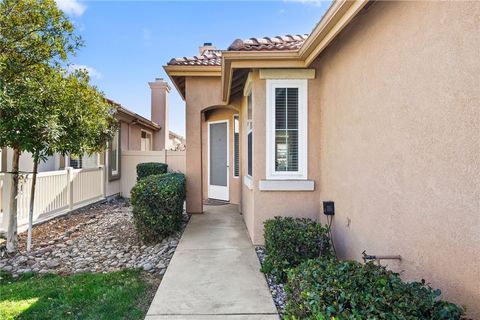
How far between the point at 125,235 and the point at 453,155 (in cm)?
663

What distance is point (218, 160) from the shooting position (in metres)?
10.8

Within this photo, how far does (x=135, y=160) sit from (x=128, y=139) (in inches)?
55.2

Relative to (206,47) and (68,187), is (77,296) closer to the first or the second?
(68,187)

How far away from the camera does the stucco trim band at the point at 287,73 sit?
547 centimetres

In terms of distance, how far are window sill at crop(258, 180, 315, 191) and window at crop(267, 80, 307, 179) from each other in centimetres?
11

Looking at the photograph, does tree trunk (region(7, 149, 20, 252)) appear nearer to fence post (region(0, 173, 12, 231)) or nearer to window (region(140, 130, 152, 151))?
fence post (region(0, 173, 12, 231))

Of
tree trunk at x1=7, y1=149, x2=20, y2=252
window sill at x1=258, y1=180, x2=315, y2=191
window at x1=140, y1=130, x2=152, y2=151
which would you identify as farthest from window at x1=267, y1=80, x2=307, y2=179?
window at x1=140, y1=130, x2=152, y2=151

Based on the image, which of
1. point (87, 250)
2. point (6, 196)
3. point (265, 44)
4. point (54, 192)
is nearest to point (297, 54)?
point (265, 44)

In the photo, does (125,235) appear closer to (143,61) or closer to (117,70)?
(143,61)

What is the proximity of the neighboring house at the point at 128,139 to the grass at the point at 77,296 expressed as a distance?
9.46 ft

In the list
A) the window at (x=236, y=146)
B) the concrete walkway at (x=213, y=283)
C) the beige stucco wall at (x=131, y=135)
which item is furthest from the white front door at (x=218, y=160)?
the beige stucco wall at (x=131, y=135)

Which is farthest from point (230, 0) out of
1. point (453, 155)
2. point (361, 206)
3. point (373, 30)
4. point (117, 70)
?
point (117, 70)

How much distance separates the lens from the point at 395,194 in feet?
10.3

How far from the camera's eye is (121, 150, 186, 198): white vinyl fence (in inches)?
505
